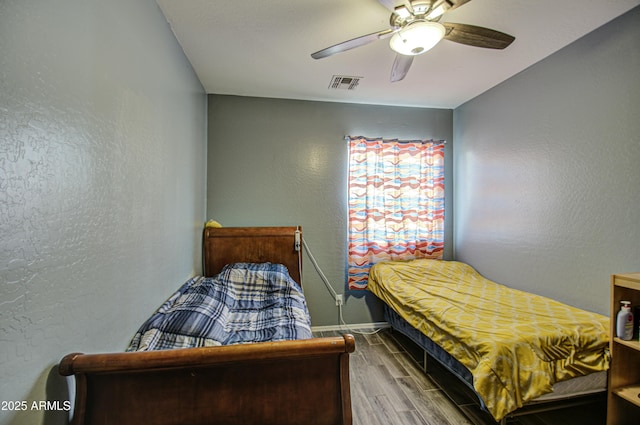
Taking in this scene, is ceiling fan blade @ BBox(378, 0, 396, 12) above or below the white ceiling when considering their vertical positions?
below

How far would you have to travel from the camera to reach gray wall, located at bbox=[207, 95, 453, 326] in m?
3.04

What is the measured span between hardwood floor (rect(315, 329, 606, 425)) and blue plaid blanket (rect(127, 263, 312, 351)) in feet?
2.35

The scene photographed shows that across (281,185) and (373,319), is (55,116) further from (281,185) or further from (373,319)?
(373,319)

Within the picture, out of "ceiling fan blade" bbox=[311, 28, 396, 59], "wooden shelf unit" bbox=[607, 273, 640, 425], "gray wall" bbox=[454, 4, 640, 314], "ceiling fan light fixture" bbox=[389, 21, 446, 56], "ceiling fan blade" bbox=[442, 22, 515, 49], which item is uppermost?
"ceiling fan blade" bbox=[442, 22, 515, 49]

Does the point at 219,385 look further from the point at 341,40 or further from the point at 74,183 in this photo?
the point at 341,40

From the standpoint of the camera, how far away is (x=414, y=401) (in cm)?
198

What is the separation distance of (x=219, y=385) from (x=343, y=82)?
2549mm

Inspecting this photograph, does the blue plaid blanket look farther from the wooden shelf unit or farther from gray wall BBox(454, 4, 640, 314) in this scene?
gray wall BBox(454, 4, 640, 314)

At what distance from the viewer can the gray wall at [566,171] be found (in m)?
1.83

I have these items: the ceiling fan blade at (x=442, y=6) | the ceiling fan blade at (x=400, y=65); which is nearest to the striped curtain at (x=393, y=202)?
the ceiling fan blade at (x=400, y=65)

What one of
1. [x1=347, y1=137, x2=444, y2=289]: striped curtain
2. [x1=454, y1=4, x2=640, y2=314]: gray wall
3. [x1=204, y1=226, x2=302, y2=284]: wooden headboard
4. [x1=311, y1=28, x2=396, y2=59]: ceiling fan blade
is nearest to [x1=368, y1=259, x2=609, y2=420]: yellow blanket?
[x1=454, y1=4, x2=640, y2=314]: gray wall

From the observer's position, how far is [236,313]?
193cm

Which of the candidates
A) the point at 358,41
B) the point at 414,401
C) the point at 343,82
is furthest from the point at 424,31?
the point at 414,401

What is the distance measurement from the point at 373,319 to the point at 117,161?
2.87 metres
